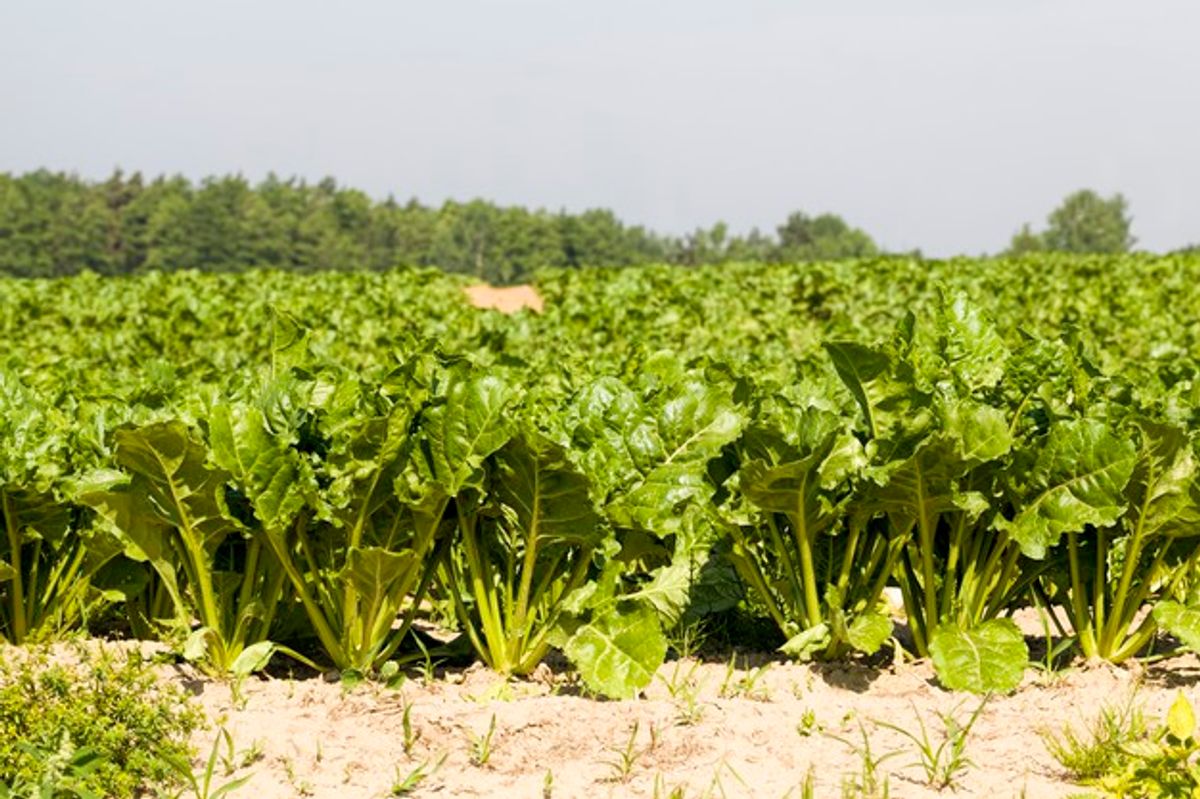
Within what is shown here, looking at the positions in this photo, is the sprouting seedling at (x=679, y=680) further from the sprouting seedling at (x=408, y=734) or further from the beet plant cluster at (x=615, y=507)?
the sprouting seedling at (x=408, y=734)

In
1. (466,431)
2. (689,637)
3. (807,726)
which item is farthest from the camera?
(689,637)

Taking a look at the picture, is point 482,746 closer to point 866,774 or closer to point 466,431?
point 466,431

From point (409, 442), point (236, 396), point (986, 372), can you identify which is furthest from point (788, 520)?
point (236, 396)

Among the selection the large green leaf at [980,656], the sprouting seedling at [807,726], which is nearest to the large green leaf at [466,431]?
the sprouting seedling at [807,726]

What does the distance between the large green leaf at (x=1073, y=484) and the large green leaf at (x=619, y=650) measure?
3.92 feet

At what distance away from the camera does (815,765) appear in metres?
4.06

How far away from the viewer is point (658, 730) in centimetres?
423

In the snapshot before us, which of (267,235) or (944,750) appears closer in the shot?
(944,750)

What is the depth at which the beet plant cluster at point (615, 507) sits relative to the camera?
4.53 metres

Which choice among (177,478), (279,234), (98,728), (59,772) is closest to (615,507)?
(177,478)

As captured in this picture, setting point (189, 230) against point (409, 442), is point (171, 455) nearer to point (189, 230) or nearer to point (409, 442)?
point (409, 442)

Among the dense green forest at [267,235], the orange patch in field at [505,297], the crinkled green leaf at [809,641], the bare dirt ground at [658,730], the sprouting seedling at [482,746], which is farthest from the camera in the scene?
the dense green forest at [267,235]

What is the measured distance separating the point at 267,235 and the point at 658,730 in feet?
356

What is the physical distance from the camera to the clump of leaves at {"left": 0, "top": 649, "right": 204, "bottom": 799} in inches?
152
